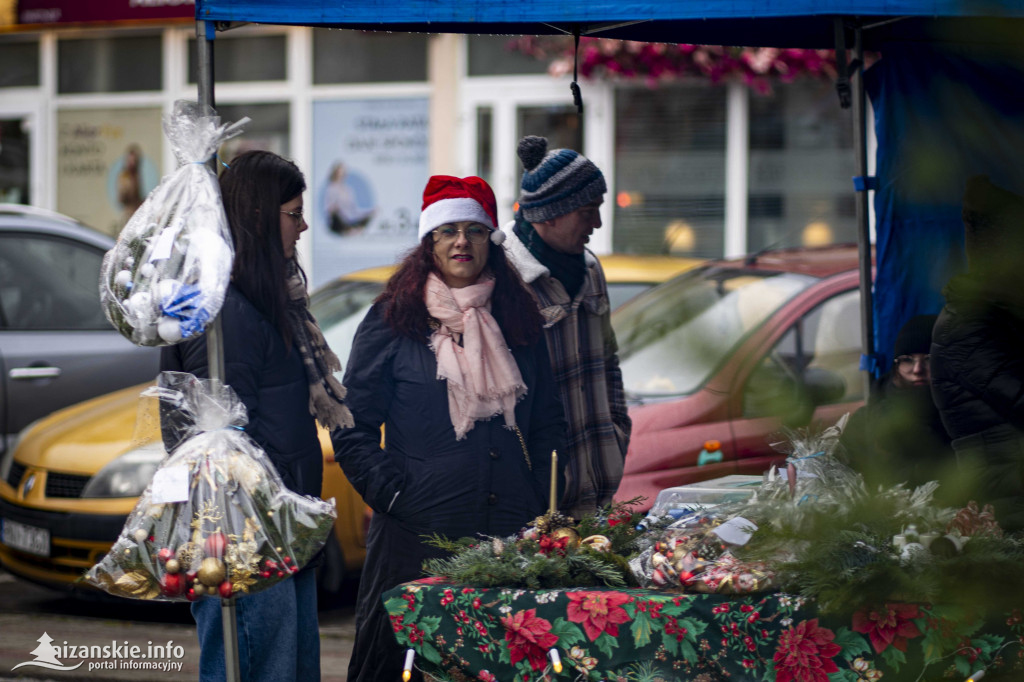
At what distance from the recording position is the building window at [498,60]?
11.5 meters

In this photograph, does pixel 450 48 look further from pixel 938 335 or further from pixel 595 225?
pixel 938 335

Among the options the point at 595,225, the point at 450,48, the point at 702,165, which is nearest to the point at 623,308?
the point at 595,225

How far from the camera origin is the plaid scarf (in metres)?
3.26

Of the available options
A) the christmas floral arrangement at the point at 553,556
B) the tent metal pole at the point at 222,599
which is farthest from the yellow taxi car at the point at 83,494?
the christmas floral arrangement at the point at 553,556

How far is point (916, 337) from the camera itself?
13.0ft

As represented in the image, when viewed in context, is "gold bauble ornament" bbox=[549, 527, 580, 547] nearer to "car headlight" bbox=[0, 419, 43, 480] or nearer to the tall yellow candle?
the tall yellow candle

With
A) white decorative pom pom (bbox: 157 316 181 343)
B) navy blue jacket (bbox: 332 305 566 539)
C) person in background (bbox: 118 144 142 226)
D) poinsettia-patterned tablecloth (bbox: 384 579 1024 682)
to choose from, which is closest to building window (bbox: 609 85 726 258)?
person in background (bbox: 118 144 142 226)

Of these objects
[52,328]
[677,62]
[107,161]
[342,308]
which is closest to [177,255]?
[342,308]

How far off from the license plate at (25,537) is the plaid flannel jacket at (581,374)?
3041mm

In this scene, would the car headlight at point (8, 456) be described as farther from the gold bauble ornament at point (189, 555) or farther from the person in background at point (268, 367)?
the gold bauble ornament at point (189, 555)

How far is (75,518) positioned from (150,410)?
2859 mm

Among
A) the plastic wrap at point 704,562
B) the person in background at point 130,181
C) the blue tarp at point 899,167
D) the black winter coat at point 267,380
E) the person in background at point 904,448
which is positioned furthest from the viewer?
the person in background at point 130,181

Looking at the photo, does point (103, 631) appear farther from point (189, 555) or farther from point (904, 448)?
point (904, 448)

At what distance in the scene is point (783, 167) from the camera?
1114 centimetres
